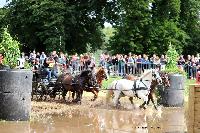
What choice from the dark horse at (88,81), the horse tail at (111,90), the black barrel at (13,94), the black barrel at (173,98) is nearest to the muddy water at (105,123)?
the black barrel at (13,94)

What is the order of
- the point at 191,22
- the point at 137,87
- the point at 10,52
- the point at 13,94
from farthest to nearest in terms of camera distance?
the point at 191,22 < the point at 137,87 < the point at 10,52 < the point at 13,94

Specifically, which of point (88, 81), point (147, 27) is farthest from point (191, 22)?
point (88, 81)

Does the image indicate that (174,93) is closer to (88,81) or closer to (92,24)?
(88,81)

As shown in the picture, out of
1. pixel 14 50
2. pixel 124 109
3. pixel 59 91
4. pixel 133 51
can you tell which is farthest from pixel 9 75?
pixel 133 51

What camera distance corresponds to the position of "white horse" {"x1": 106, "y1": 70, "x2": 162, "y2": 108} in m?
21.0

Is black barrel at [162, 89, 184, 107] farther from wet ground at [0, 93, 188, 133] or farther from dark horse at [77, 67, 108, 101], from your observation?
dark horse at [77, 67, 108, 101]

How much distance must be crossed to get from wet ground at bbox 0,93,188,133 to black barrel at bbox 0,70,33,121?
366mm

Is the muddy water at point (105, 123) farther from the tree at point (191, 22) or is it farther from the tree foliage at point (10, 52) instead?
the tree at point (191, 22)

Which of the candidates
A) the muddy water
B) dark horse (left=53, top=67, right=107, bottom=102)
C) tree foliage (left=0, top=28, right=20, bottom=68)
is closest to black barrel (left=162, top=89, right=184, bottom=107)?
the muddy water

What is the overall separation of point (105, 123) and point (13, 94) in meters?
2.91

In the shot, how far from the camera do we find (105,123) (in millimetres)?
15969

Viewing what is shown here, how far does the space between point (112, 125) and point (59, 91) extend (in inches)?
336

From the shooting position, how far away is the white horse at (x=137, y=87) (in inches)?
826

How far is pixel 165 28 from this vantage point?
179 ft
